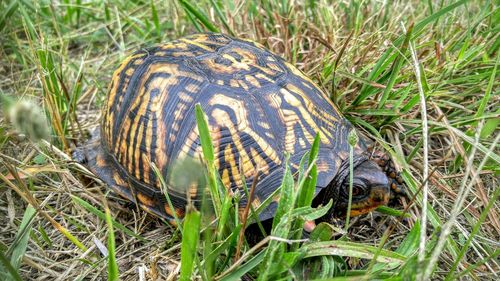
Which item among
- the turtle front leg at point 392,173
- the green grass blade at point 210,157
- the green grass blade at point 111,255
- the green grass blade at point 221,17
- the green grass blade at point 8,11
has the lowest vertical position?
the turtle front leg at point 392,173

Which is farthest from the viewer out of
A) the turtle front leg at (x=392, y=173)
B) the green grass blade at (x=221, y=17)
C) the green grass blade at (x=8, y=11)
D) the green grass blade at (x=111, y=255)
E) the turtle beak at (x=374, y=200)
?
the green grass blade at (x=221, y=17)

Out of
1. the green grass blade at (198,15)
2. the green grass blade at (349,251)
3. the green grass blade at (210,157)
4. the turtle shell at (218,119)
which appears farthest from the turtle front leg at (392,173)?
the green grass blade at (198,15)

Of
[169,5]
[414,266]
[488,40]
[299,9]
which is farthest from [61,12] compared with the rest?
[414,266]

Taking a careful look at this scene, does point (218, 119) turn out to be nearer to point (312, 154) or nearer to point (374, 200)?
point (312, 154)

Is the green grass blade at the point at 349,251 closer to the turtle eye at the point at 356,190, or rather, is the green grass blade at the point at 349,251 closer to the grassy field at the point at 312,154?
the grassy field at the point at 312,154

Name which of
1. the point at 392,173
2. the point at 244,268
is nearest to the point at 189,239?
the point at 244,268

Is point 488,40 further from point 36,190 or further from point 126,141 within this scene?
point 36,190

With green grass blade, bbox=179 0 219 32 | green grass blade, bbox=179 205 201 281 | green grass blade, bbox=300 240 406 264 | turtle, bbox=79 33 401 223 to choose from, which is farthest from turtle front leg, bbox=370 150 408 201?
green grass blade, bbox=179 0 219 32
